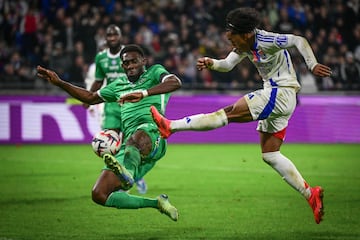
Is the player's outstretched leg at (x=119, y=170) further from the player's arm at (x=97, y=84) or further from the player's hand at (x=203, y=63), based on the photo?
the player's arm at (x=97, y=84)

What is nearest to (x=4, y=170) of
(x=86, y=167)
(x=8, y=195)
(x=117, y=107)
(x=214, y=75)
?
(x=86, y=167)

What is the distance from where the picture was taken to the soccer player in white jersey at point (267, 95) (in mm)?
7992

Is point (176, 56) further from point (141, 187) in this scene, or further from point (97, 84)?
point (141, 187)

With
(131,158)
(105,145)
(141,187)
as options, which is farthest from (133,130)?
(141,187)

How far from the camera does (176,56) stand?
21859 millimetres

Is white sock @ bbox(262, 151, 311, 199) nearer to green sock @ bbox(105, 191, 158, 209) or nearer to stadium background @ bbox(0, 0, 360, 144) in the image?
green sock @ bbox(105, 191, 158, 209)

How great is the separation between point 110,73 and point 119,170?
439 cm

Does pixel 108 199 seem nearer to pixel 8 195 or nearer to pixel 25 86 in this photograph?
pixel 8 195

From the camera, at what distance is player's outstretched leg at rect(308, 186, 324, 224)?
8.16 metres

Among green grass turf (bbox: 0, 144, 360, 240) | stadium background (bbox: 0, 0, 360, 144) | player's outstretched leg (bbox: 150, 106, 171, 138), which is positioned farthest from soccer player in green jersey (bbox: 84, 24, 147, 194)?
stadium background (bbox: 0, 0, 360, 144)

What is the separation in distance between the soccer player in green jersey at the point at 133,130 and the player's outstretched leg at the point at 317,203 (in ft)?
5.16

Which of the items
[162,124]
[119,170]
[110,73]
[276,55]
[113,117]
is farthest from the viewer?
[110,73]

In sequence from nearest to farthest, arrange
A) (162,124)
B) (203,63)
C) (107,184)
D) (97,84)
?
(162,124)
(107,184)
(203,63)
(97,84)

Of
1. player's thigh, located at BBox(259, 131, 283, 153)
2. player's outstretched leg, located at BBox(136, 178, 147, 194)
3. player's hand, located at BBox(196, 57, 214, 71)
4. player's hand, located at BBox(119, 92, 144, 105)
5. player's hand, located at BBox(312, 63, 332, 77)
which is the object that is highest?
player's hand, located at BBox(312, 63, 332, 77)
